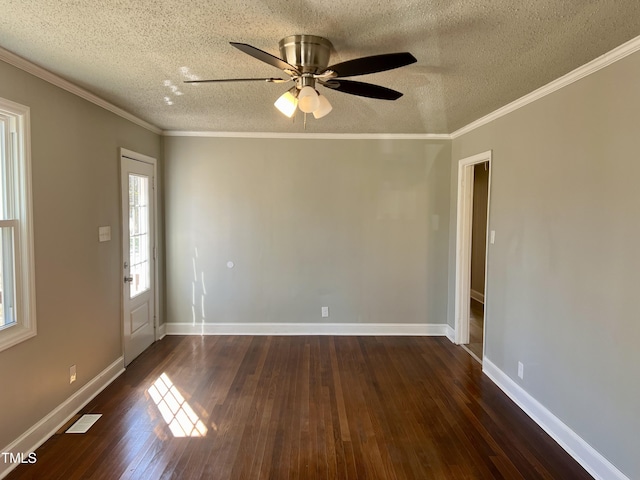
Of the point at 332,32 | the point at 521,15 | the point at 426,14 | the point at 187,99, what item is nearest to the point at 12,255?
the point at 187,99

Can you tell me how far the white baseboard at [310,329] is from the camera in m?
4.65

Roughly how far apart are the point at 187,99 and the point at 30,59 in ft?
3.60

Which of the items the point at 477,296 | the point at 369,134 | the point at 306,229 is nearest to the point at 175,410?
the point at 306,229

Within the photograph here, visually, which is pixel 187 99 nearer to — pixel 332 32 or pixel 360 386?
pixel 332 32

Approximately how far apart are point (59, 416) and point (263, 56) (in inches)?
112

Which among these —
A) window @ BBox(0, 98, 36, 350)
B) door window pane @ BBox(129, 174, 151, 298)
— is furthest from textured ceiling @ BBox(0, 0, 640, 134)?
door window pane @ BBox(129, 174, 151, 298)

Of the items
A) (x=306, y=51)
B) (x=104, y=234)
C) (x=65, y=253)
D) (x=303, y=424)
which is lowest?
(x=303, y=424)

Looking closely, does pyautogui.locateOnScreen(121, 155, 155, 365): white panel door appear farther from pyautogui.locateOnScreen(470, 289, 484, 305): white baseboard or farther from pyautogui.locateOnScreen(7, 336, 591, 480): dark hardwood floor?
pyautogui.locateOnScreen(470, 289, 484, 305): white baseboard

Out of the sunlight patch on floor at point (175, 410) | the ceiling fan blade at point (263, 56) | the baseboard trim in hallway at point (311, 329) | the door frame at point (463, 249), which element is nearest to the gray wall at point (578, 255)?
the door frame at point (463, 249)

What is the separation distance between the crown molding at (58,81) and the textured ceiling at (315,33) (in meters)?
0.05

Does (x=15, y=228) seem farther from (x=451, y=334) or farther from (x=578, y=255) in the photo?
(x=451, y=334)

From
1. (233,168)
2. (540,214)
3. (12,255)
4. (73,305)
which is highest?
(233,168)

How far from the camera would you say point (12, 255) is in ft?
7.55

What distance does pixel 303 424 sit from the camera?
2.73 metres
